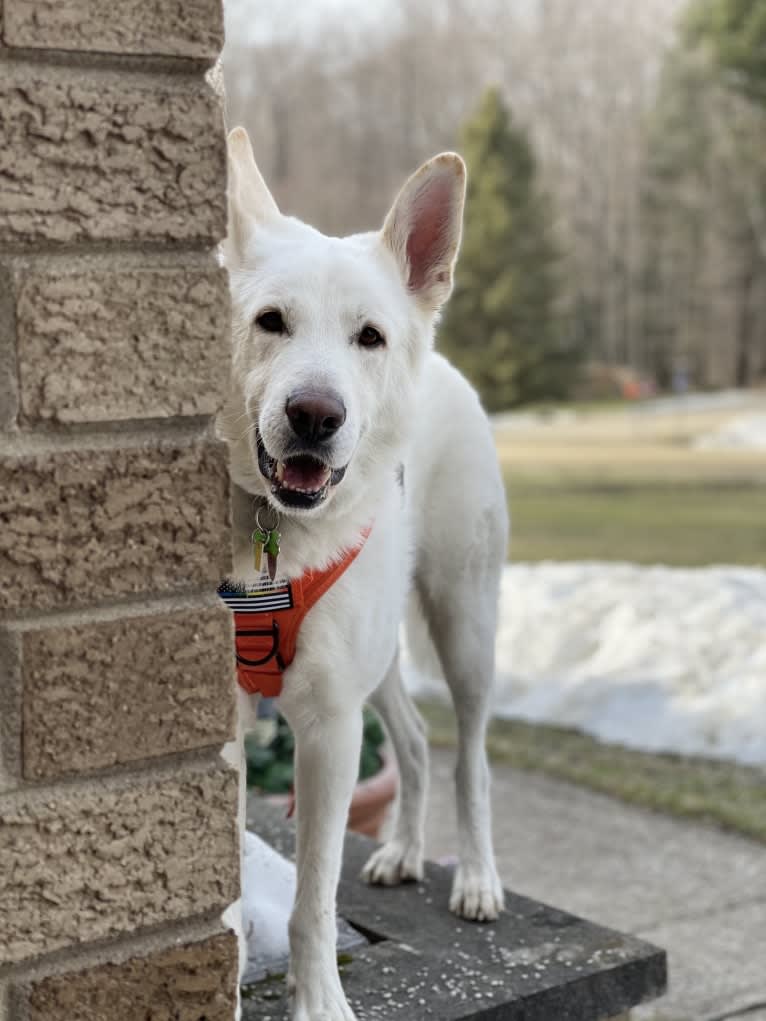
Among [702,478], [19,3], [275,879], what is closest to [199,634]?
[19,3]

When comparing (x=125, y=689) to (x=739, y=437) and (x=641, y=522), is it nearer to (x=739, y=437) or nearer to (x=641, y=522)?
(x=641, y=522)

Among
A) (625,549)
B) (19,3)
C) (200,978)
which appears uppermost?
(19,3)

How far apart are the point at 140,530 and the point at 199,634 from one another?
5.7 inches

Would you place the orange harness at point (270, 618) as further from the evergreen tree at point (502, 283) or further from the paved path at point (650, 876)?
the evergreen tree at point (502, 283)

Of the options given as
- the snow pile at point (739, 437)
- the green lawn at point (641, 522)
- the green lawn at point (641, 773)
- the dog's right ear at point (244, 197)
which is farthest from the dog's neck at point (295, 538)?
the snow pile at point (739, 437)

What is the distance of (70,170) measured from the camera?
1428 mm

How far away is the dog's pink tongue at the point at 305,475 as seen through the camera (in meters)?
2.24

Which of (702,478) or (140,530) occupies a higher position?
(140,530)

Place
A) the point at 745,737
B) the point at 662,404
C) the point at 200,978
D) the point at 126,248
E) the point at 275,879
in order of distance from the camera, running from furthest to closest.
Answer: the point at 662,404 → the point at 745,737 → the point at 275,879 → the point at 200,978 → the point at 126,248

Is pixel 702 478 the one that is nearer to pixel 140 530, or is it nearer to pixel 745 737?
pixel 745 737

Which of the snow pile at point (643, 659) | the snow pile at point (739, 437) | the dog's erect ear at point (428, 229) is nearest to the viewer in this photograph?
the dog's erect ear at point (428, 229)

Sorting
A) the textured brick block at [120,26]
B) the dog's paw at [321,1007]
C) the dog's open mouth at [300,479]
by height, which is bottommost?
the dog's paw at [321,1007]

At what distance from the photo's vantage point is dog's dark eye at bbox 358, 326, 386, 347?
245 centimetres

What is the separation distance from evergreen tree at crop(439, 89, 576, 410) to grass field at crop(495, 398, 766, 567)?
8.15 m
